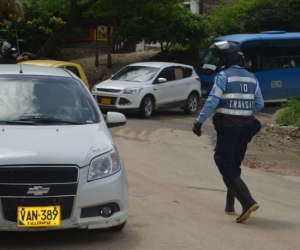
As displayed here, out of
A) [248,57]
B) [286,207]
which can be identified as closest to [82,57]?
[248,57]

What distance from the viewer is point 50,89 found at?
8.15 meters

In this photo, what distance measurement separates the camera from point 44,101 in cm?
793

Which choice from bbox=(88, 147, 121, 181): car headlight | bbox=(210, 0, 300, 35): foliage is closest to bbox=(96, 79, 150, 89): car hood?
bbox=(210, 0, 300, 35): foliage

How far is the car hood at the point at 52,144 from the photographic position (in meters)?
6.64

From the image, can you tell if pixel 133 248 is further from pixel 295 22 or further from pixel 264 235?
pixel 295 22

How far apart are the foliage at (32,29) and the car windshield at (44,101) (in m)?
26.2

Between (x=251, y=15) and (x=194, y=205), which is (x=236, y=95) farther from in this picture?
(x=251, y=15)

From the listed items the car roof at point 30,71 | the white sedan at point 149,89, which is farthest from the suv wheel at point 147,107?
the car roof at point 30,71

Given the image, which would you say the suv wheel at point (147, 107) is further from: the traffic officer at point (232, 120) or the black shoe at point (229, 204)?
the traffic officer at point (232, 120)

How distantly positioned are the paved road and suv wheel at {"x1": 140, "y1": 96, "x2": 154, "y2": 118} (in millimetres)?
6133

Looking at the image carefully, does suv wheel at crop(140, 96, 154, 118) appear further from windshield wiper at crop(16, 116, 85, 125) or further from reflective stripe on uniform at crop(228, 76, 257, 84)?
windshield wiper at crop(16, 116, 85, 125)

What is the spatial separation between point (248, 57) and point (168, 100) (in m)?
6.06

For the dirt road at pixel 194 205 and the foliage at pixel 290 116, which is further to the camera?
the foliage at pixel 290 116

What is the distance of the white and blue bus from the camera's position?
2778 cm
